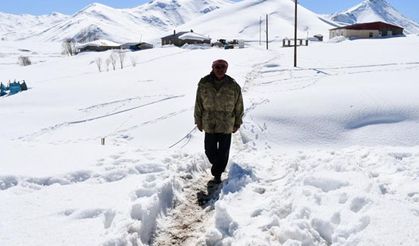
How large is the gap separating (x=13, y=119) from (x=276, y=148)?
11.3 meters

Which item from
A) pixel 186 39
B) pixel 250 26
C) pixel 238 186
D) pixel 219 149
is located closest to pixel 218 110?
pixel 219 149

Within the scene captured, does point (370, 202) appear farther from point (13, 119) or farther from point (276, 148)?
point (13, 119)

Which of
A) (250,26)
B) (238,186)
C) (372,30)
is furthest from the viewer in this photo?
(250,26)

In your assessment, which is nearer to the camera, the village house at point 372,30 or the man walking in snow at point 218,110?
the man walking in snow at point 218,110

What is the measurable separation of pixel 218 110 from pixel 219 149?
0.58 metres

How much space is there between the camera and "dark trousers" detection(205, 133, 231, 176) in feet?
20.0

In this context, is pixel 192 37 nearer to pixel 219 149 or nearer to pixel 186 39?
pixel 186 39

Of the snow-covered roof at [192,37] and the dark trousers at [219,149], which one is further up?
the snow-covered roof at [192,37]

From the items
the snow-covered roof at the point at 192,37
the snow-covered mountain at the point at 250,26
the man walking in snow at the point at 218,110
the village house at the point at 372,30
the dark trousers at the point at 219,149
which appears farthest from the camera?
the snow-covered mountain at the point at 250,26

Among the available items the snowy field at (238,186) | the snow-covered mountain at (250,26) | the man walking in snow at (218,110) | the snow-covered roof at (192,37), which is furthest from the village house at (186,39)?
the man walking in snow at (218,110)

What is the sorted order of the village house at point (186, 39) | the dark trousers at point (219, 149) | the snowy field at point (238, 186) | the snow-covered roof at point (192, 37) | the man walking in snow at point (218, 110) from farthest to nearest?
the snow-covered roof at point (192, 37) → the village house at point (186, 39) → the dark trousers at point (219, 149) → the man walking in snow at point (218, 110) → the snowy field at point (238, 186)

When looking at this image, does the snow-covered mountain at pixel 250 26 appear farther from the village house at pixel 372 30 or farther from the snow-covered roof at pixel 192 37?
the village house at pixel 372 30

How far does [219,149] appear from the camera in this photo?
6.17 metres

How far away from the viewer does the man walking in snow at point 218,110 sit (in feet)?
19.3
